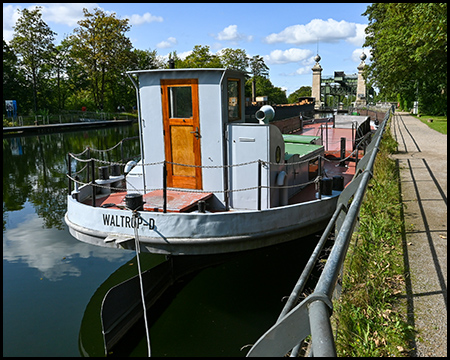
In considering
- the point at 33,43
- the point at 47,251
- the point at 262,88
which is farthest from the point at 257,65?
the point at 47,251

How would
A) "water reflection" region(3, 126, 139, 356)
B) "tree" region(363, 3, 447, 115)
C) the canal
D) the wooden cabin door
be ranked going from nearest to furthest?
1. the canal
2. "water reflection" region(3, 126, 139, 356)
3. the wooden cabin door
4. "tree" region(363, 3, 447, 115)

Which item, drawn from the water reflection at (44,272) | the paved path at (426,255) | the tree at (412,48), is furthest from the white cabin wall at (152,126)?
the tree at (412,48)

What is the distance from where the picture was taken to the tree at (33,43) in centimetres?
5234

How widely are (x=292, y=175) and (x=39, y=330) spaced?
5.60m

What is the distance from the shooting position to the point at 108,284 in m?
8.31

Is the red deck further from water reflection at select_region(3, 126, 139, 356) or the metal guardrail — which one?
the metal guardrail

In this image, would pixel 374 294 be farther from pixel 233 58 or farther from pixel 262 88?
pixel 262 88

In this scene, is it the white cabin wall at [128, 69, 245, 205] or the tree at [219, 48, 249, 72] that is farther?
the tree at [219, 48, 249, 72]

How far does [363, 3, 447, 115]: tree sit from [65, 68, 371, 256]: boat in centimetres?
680

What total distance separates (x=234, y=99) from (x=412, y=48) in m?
17.0

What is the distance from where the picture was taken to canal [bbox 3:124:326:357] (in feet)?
21.0

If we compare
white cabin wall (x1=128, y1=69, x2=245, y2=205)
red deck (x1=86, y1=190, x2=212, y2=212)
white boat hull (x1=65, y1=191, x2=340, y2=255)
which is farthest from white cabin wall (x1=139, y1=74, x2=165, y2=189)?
white boat hull (x1=65, y1=191, x2=340, y2=255)

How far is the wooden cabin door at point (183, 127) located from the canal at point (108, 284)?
201 cm

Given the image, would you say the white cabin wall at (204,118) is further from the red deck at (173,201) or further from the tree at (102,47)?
Result: the tree at (102,47)
